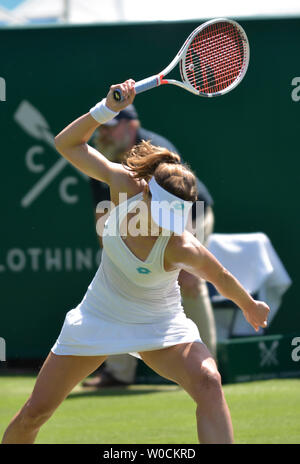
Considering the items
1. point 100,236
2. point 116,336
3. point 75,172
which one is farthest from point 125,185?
point 75,172

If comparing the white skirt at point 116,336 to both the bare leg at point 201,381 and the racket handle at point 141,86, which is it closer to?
the bare leg at point 201,381

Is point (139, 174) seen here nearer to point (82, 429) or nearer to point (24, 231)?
point (82, 429)

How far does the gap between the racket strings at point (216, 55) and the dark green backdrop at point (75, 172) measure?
212cm

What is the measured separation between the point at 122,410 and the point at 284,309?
1.67 metres

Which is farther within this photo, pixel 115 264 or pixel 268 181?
pixel 268 181

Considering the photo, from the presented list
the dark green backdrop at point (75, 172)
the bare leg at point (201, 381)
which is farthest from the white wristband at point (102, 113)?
the dark green backdrop at point (75, 172)

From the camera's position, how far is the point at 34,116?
21.6ft

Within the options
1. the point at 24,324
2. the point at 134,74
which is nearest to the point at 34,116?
the point at 134,74

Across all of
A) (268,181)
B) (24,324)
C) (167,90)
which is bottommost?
(24,324)

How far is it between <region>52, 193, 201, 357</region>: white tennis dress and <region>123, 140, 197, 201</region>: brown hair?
11cm

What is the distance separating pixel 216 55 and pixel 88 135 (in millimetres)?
991

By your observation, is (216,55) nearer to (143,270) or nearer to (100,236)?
(143,270)

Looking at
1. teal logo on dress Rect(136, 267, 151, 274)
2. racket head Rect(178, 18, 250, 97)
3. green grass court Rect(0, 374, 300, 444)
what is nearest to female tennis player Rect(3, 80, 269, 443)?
teal logo on dress Rect(136, 267, 151, 274)

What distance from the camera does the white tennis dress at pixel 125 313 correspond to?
3432mm
